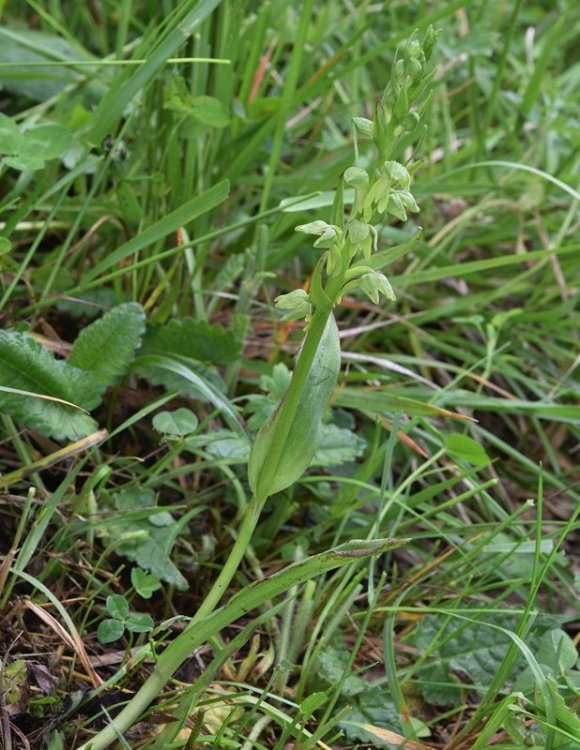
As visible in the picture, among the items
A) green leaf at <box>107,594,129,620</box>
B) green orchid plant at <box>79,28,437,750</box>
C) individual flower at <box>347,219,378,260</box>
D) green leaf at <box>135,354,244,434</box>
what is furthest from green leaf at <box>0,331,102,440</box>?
individual flower at <box>347,219,378,260</box>

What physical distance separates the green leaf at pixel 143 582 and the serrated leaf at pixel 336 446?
354 mm

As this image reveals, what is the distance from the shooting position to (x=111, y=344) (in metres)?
1.45

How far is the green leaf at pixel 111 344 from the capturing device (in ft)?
4.75

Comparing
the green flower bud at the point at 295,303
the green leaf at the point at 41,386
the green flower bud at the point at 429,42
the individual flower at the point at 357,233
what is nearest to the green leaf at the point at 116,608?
the green leaf at the point at 41,386

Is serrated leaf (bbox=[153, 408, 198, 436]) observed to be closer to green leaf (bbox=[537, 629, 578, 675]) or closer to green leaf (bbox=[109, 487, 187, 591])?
green leaf (bbox=[109, 487, 187, 591])

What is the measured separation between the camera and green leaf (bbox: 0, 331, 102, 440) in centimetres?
131

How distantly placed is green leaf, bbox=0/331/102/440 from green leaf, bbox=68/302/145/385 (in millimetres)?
56

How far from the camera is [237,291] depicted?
75.3 inches

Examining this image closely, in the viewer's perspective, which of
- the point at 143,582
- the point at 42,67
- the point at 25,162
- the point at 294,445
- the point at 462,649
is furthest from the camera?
the point at 42,67

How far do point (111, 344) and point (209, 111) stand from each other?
1.59 ft

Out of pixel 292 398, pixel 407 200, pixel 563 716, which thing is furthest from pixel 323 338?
pixel 563 716

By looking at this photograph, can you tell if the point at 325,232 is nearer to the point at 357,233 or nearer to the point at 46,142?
the point at 357,233

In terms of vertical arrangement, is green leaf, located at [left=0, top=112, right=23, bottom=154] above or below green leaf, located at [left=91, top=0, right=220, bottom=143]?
below

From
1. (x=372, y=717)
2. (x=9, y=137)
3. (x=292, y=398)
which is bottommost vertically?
(x=372, y=717)
